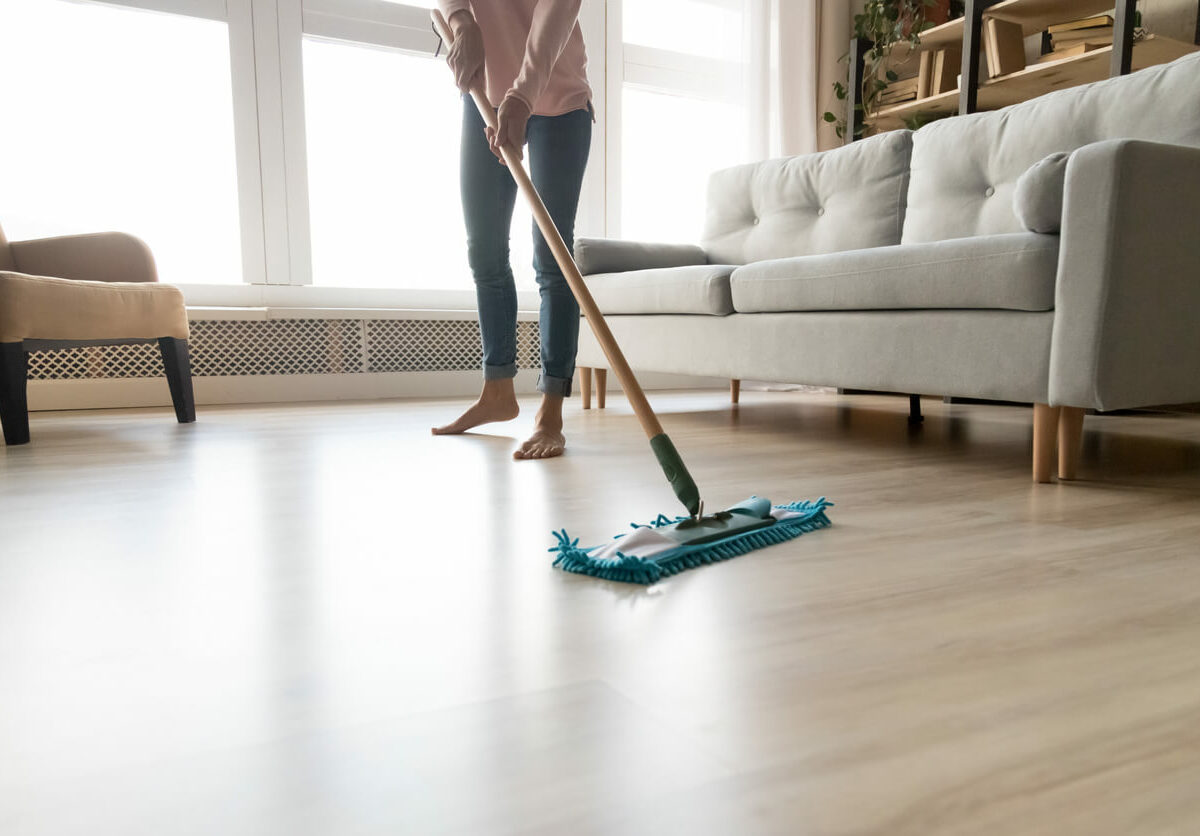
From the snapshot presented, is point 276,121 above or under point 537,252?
above

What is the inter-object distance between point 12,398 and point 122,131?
1.48 meters

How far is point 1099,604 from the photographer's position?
2.63 ft

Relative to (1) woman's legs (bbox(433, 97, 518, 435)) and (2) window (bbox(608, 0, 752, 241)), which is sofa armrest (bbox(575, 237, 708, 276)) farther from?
(2) window (bbox(608, 0, 752, 241))

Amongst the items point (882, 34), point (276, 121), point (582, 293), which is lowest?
point (582, 293)

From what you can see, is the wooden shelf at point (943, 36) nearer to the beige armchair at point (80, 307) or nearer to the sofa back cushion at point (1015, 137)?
the sofa back cushion at point (1015, 137)

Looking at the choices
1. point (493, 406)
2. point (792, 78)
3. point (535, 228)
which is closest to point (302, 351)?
point (493, 406)

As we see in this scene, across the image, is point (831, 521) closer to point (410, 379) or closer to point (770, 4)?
point (410, 379)

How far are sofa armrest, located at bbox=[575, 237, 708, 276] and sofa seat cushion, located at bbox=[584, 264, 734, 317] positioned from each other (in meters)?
0.04

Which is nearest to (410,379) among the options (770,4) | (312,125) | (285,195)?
(285,195)

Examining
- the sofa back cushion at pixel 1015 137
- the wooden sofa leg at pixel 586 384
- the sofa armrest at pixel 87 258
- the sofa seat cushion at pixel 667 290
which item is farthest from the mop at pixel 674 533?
the sofa armrest at pixel 87 258

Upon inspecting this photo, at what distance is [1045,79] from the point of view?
3357 millimetres

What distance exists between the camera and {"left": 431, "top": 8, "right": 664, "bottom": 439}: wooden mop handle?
1123 mm

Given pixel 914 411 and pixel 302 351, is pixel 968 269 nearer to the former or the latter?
pixel 914 411

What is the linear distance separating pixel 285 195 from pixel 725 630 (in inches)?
119
